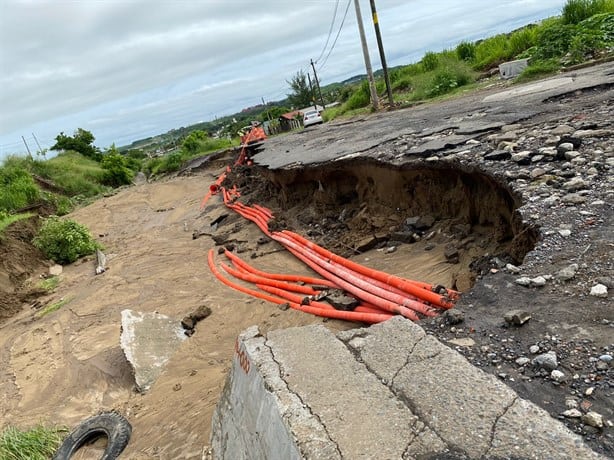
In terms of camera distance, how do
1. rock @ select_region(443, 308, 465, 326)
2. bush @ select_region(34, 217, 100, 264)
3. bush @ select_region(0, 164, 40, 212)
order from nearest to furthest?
rock @ select_region(443, 308, 465, 326) → bush @ select_region(34, 217, 100, 264) → bush @ select_region(0, 164, 40, 212)

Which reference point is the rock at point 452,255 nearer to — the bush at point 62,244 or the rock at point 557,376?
the rock at point 557,376

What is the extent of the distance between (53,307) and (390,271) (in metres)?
6.55

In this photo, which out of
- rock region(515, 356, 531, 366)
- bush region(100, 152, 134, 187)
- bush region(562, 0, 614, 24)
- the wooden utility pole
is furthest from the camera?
bush region(100, 152, 134, 187)

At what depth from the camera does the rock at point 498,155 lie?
4523mm

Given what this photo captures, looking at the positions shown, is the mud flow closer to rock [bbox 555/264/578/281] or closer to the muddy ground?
the muddy ground

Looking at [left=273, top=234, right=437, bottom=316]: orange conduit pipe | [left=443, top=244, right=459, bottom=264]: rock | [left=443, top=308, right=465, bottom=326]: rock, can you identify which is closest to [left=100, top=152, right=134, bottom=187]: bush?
[left=273, top=234, right=437, bottom=316]: orange conduit pipe

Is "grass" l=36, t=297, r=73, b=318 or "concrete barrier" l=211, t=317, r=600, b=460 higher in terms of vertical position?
"concrete barrier" l=211, t=317, r=600, b=460

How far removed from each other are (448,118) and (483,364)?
652 cm

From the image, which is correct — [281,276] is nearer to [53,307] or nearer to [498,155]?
[498,155]

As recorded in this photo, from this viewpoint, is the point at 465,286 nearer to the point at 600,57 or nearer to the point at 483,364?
the point at 483,364

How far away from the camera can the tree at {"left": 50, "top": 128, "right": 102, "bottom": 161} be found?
36406 millimetres

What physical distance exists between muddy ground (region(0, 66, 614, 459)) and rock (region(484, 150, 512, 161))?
0.35 ft

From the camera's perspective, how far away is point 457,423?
1.67m

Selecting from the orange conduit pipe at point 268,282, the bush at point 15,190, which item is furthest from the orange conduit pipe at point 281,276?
the bush at point 15,190
